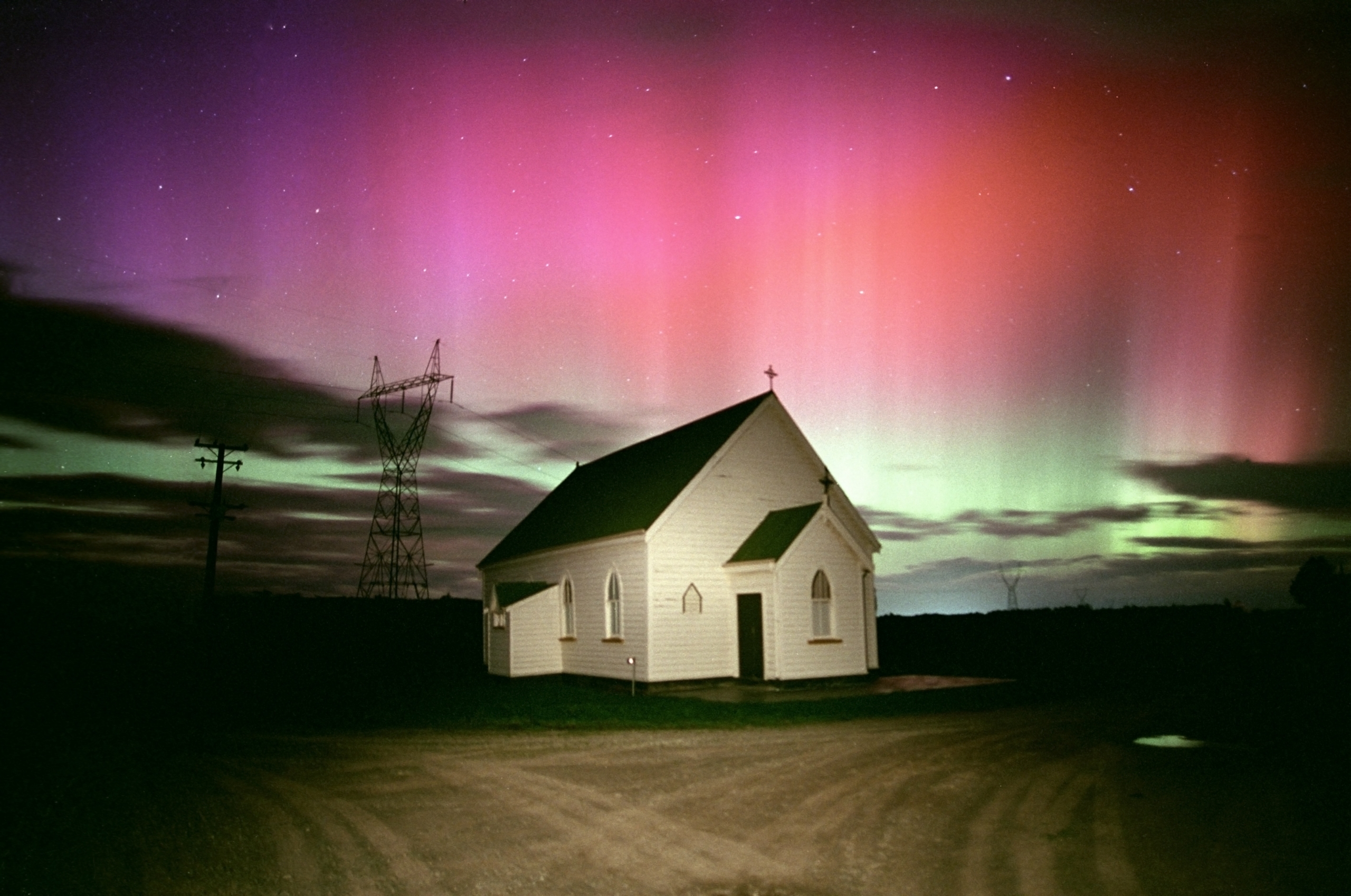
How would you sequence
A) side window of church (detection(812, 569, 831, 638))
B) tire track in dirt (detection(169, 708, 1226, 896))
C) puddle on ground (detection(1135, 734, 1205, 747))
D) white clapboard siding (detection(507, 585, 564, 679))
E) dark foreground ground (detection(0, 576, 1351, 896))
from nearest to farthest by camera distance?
tire track in dirt (detection(169, 708, 1226, 896)), dark foreground ground (detection(0, 576, 1351, 896)), puddle on ground (detection(1135, 734, 1205, 747)), side window of church (detection(812, 569, 831, 638)), white clapboard siding (detection(507, 585, 564, 679))

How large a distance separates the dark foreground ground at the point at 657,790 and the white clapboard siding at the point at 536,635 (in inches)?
178

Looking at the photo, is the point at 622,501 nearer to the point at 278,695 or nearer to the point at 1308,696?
the point at 278,695

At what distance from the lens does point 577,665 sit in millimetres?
27234

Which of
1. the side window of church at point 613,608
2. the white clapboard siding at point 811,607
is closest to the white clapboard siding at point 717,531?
the white clapboard siding at point 811,607

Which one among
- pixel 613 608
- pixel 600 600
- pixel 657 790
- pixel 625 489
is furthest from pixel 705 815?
pixel 625 489

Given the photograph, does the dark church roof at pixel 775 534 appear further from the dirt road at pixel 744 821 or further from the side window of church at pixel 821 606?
the dirt road at pixel 744 821

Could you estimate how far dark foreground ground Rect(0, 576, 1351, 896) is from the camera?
24.0ft

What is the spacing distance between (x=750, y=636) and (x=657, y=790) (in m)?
14.5

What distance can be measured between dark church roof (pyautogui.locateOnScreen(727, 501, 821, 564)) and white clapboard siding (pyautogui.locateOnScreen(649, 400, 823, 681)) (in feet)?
1.34

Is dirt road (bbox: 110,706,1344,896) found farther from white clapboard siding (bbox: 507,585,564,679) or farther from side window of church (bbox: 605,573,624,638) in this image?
white clapboard siding (bbox: 507,585,564,679)

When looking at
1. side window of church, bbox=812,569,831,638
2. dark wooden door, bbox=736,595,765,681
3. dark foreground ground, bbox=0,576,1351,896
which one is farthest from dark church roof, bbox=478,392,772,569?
dark foreground ground, bbox=0,576,1351,896

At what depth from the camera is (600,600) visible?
26.1 metres

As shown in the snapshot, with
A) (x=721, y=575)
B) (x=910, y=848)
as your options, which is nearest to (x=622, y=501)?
(x=721, y=575)

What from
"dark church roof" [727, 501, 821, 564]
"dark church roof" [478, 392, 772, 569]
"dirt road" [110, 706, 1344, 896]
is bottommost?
"dirt road" [110, 706, 1344, 896]
